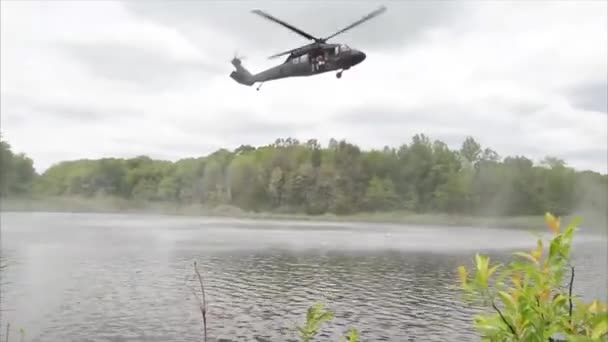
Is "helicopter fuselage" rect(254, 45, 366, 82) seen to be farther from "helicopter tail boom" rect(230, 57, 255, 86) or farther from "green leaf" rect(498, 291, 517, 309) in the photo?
"green leaf" rect(498, 291, 517, 309)

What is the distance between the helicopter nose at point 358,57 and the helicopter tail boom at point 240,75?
3.85 feet

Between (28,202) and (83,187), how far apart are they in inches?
1151

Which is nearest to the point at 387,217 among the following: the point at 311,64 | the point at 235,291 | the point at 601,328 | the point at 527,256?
the point at 235,291

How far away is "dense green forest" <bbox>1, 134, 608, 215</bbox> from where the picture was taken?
6169 centimetres

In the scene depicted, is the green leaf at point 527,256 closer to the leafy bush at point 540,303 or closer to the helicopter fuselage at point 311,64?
the leafy bush at point 540,303

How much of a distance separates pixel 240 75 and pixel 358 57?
4.55ft

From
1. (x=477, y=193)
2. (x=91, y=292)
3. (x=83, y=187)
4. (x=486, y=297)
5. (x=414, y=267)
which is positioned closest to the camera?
(x=486, y=297)

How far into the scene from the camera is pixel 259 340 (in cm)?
1639

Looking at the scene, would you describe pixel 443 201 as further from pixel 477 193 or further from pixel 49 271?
pixel 49 271

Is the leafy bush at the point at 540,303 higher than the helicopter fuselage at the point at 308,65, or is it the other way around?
the helicopter fuselage at the point at 308,65

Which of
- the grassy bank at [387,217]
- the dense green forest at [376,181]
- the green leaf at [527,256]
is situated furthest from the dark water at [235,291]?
the grassy bank at [387,217]

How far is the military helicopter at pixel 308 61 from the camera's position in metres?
5.92

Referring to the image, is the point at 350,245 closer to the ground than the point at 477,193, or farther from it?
closer to the ground

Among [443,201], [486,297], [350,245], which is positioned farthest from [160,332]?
[443,201]
